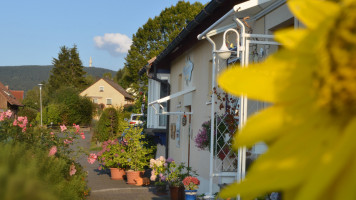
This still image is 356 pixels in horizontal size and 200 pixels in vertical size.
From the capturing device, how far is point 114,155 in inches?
619

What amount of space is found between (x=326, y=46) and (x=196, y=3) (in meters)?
35.9

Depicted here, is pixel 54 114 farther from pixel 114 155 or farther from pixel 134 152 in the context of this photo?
pixel 134 152

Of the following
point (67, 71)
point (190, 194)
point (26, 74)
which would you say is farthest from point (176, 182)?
point (26, 74)

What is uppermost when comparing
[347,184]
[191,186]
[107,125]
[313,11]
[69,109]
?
[69,109]

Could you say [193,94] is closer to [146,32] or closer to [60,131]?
[60,131]

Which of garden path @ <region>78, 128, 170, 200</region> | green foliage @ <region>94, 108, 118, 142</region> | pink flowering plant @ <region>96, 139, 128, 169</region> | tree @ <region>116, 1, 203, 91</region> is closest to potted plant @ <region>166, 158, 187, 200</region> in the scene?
garden path @ <region>78, 128, 170, 200</region>

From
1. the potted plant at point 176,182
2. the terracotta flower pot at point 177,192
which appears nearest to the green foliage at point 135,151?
the potted plant at point 176,182

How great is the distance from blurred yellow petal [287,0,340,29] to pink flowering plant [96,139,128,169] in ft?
50.3

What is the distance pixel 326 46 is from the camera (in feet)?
0.85

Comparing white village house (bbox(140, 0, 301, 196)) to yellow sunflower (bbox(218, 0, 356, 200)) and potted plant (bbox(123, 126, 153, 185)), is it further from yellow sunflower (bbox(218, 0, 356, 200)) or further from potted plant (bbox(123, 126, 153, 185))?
yellow sunflower (bbox(218, 0, 356, 200))

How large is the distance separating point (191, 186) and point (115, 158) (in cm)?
636

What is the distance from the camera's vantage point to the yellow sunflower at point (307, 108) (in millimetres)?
Result: 238

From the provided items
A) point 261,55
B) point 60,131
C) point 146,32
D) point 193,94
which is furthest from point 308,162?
point 146,32

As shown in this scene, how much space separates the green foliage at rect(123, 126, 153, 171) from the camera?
15127mm
